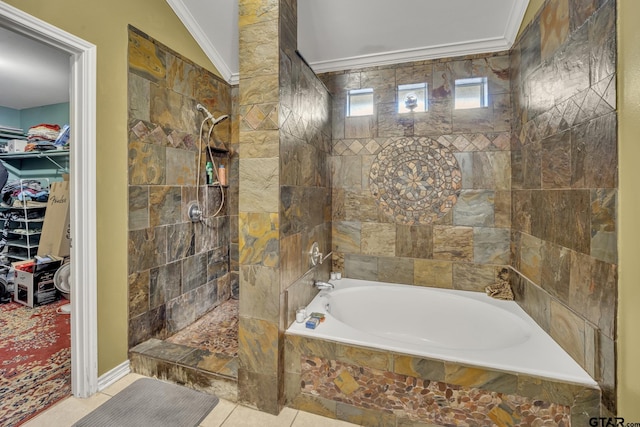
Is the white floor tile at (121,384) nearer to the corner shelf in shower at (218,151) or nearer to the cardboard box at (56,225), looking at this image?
the corner shelf in shower at (218,151)

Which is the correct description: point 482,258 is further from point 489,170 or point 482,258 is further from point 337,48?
point 337,48

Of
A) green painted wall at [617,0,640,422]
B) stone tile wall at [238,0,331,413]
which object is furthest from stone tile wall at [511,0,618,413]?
stone tile wall at [238,0,331,413]

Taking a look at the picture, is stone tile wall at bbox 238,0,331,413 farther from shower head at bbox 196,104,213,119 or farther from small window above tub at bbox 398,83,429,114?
small window above tub at bbox 398,83,429,114

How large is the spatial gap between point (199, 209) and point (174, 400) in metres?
1.45

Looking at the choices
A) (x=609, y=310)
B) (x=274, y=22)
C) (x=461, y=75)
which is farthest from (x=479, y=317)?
(x=274, y=22)

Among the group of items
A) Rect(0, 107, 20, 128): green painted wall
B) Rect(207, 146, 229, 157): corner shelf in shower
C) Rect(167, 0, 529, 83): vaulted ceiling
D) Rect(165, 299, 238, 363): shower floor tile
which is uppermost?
Rect(167, 0, 529, 83): vaulted ceiling

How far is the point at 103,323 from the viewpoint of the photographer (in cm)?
180

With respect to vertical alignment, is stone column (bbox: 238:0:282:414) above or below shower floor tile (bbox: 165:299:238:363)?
above

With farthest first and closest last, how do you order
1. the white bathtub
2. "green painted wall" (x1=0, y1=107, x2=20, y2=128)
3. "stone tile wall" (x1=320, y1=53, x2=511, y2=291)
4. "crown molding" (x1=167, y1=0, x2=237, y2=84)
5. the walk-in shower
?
"green painted wall" (x1=0, y1=107, x2=20, y2=128) → the walk-in shower → "stone tile wall" (x1=320, y1=53, x2=511, y2=291) → "crown molding" (x1=167, y1=0, x2=237, y2=84) → the white bathtub

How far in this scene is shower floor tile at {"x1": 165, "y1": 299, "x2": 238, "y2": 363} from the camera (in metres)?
2.09

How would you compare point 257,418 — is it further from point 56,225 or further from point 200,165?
point 56,225

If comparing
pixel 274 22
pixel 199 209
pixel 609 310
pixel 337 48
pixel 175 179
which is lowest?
pixel 609 310

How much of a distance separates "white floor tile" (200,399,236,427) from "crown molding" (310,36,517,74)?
2815mm

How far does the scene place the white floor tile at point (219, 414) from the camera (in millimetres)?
1556
